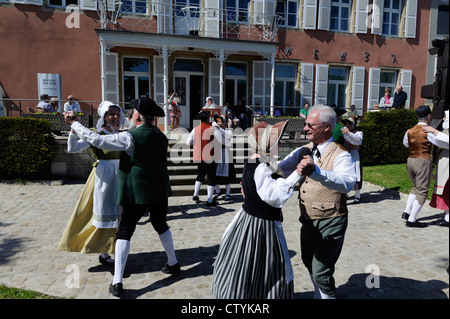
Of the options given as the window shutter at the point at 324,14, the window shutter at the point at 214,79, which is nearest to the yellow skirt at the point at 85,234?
the window shutter at the point at 214,79

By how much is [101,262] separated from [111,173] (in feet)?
3.82

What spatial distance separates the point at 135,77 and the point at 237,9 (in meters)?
5.45

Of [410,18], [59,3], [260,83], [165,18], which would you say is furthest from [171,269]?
[410,18]

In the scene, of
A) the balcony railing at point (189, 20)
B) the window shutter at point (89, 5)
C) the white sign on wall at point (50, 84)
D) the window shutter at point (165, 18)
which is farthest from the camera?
the window shutter at point (165, 18)

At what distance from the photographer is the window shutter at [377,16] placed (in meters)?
16.1

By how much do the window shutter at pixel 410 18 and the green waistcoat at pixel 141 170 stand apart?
1755cm

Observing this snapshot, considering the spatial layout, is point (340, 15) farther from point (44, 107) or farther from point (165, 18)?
point (44, 107)

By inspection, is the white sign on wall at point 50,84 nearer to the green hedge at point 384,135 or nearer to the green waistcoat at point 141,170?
the green waistcoat at point 141,170

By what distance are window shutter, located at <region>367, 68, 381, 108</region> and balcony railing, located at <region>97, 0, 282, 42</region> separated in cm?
554

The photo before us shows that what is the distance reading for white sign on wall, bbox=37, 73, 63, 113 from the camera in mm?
11859

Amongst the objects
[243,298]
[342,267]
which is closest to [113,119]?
[243,298]

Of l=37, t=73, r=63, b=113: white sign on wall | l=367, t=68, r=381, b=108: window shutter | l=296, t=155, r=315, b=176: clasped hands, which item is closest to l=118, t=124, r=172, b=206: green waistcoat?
l=296, t=155, r=315, b=176: clasped hands

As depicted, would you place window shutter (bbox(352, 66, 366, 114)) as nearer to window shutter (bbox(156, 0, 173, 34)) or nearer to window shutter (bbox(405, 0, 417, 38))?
window shutter (bbox(405, 0, 417, 38))

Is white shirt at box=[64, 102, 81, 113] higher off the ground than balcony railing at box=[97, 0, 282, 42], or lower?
lower
